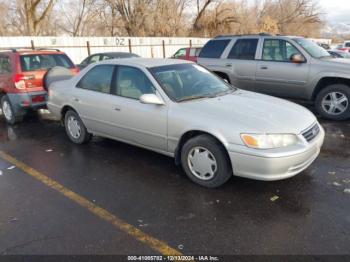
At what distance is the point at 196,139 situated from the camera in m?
3.84

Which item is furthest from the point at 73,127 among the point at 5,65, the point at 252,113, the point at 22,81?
the point at 252,113

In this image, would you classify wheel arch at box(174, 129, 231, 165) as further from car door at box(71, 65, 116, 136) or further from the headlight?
car door at box(71, 65, 116, 136)

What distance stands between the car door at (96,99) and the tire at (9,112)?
→ 2604 mm

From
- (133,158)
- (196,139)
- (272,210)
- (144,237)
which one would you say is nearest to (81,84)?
(133,158)

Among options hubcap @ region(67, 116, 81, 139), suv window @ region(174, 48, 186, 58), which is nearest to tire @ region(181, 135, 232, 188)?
hubcap @ region(67, 116, 81, 139)

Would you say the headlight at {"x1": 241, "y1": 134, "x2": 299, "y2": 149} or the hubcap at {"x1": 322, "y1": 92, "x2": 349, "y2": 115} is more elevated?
the headlight at {"x1": 241, "y1": 134, "x2": 299, "y2": 149}

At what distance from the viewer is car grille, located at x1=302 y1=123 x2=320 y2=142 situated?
12.0 ft

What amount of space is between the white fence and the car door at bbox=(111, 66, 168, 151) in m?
12.5

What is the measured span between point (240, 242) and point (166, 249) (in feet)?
2.21

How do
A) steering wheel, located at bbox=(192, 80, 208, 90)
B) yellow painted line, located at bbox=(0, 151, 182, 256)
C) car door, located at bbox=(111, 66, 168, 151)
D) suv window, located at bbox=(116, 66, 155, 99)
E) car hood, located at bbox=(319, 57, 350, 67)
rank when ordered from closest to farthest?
yellow painted line, located at bbox=(0, 151, 182, 256) → car door, located at bbox=(111, 66, 168, 151) → suv window, located at bbox=(116, 66, 155, 99) → steering wheel, located at bbox=(192, 80, 208, 90) → car hood, located at bbox=(319, 57, 350, 67)

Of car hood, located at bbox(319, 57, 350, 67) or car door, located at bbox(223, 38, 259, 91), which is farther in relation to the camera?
car door, located at bbox(223, 38, 259, 91)

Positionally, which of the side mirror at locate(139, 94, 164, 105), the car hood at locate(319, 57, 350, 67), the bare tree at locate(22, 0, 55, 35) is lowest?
the side mirror at locate(139, 94, 164, 105)

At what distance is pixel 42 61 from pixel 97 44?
11.9m

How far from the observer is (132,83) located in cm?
459
